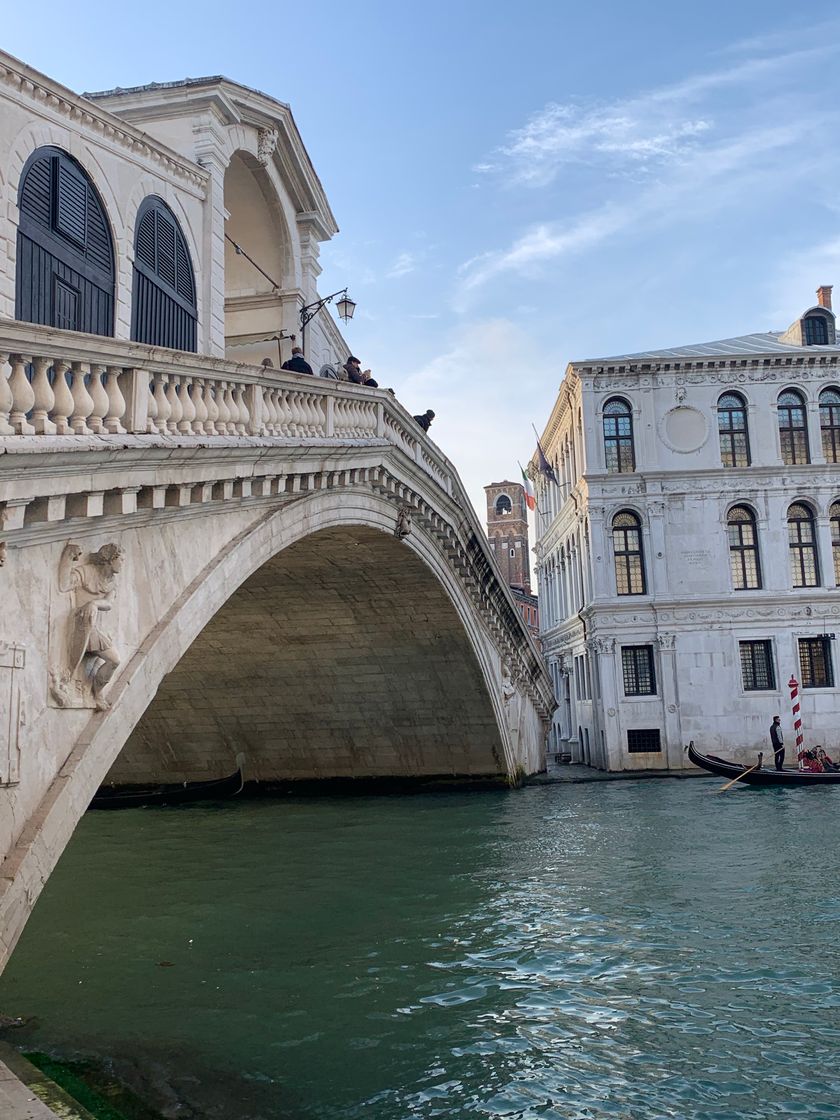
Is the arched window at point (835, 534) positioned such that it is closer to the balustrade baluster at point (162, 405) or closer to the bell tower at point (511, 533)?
the balustrade baluster at point (162, 405)

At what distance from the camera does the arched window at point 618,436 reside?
21125 millimetres

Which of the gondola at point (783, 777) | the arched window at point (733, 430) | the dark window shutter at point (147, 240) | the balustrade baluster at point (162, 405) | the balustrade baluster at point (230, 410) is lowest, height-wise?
the gondola at point (783, 777)

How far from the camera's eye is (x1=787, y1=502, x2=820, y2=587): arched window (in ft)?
66.8

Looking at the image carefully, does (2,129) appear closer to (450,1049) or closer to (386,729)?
(450,1049)

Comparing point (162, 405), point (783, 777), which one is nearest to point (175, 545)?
point (162, 405)

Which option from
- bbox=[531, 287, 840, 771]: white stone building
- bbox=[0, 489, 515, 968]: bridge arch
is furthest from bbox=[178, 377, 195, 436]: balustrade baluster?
bbox=[531, 287, 840, 771]: white stone building

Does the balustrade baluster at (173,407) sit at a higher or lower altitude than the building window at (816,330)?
lower

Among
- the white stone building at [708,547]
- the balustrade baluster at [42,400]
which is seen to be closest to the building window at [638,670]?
the white stone building at [708,547]

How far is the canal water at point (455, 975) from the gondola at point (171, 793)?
4988 mm

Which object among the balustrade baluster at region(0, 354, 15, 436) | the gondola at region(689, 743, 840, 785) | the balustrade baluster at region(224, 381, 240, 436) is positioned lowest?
the gondola at region(689, 743, 840, 785)

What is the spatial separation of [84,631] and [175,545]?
112 centimetres

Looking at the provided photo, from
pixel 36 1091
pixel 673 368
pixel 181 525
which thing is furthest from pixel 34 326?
pixel 673 368

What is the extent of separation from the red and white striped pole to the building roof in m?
6.57

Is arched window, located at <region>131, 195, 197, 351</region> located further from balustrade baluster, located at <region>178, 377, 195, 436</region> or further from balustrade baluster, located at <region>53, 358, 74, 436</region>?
balustrade baluster, located at <region>53, 358, 74, 436</region>
